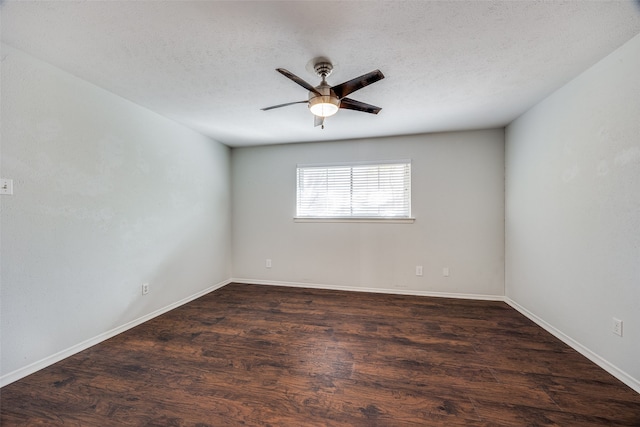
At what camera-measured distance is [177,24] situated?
59.9 inches

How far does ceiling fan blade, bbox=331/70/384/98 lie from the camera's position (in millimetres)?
1622

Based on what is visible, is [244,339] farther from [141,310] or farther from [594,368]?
[594,368]

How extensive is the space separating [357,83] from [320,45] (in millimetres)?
352

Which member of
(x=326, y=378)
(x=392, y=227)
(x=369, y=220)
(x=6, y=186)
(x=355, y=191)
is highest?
(x=355, y=191)

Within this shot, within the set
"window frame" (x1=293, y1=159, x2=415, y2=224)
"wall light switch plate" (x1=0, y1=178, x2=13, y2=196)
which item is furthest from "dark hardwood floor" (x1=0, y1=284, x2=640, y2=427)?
"window frame" (x1=293, y1=159, x2=415, y2=224)

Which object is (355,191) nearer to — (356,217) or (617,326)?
(356,217)

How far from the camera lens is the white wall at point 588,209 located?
172 cm

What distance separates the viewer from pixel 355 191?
153 inches

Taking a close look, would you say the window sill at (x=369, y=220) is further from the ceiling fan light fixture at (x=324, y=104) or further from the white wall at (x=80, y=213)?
the ceiling fan light fixture at (x=324, y=104)

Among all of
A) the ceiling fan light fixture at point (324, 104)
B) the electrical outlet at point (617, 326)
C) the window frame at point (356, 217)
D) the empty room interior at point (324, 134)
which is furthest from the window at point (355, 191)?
the electrical outlet at point (617, 326)

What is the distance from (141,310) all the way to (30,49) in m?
2.42

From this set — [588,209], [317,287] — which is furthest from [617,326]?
[317,287]

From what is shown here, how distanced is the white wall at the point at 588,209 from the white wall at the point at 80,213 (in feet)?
13.6

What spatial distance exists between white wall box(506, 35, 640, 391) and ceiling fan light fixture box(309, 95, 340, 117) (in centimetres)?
200
